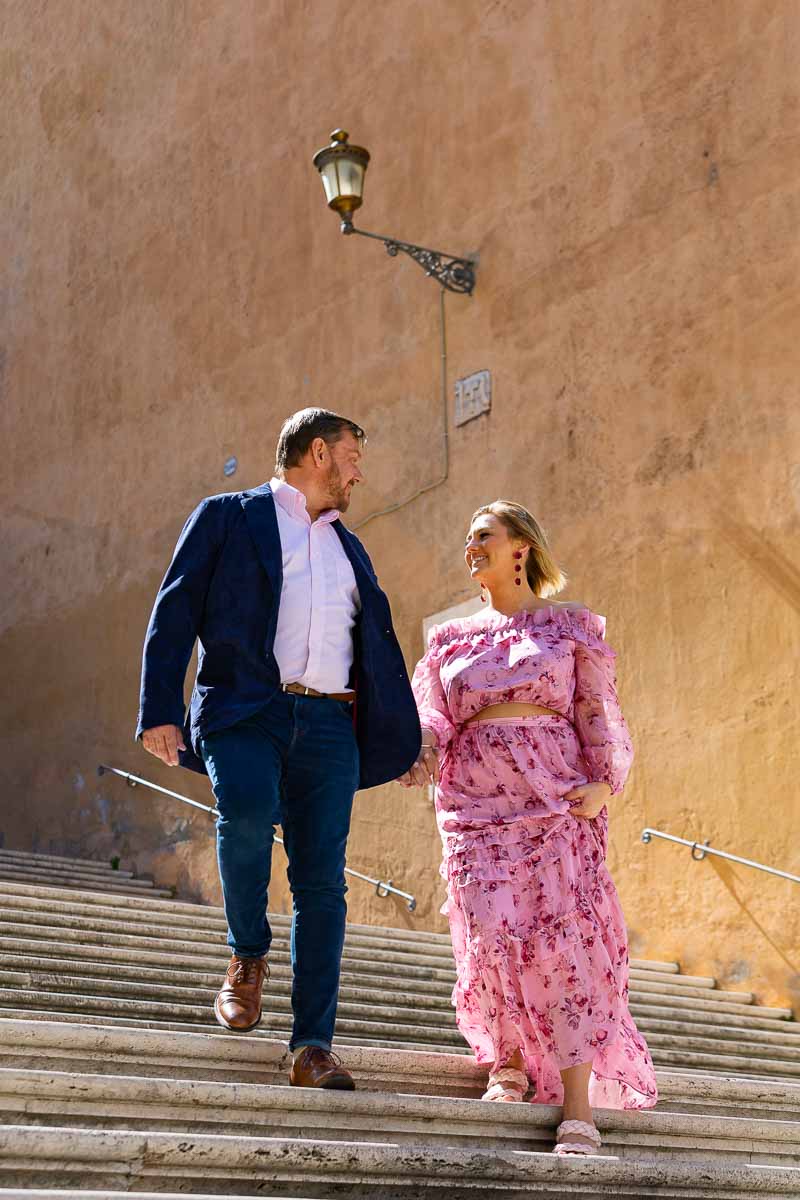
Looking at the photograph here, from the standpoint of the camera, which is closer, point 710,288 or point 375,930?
Result: point 375,930

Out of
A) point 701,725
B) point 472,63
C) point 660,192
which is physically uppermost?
point 472,63

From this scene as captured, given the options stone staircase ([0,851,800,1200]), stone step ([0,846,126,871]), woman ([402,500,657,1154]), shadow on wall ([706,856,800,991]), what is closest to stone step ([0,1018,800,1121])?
stone staircase ([0,851,800,1200])

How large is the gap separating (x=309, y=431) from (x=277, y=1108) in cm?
148

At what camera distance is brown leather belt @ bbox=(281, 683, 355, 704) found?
3449 millimetres

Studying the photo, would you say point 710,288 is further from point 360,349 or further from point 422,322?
point 360,349

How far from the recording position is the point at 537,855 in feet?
12.3

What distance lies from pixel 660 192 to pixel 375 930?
372 centimetres

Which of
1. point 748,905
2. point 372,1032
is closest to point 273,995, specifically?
point 372,1032

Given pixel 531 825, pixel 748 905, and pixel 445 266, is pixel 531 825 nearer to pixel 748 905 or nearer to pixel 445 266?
pixel 748 905

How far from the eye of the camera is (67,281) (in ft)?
41.1

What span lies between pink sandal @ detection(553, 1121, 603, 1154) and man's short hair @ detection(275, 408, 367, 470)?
155 centimetres

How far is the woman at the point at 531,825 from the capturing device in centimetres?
366

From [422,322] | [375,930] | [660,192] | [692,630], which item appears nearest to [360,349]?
[422,322]

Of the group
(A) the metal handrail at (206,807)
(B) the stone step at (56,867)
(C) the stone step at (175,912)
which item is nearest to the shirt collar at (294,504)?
(C) the stone step at (175,912)
